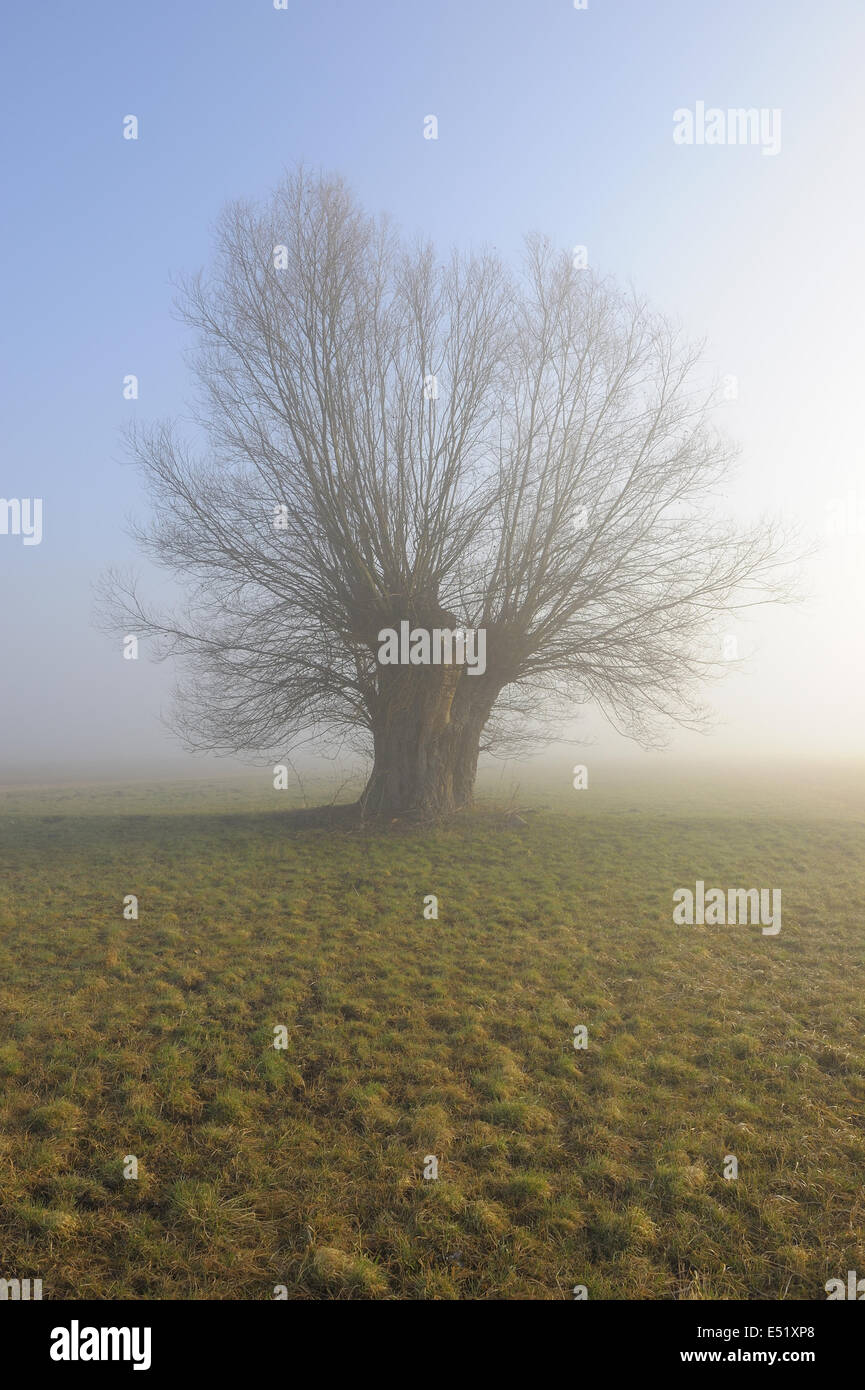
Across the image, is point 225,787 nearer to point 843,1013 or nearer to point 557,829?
point 557,829

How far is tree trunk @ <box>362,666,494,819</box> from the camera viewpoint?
1806 centimetres

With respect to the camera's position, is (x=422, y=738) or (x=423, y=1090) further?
(x=422, y=738)

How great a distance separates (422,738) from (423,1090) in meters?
12.7

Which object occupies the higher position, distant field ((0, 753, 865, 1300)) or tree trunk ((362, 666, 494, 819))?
tree trunk ((362, 666, 494, 819))

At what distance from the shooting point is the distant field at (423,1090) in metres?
4.18

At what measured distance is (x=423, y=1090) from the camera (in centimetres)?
595

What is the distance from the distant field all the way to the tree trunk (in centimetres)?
580

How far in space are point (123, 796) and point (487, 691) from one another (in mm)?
17099

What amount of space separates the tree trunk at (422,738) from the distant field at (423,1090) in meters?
5.80

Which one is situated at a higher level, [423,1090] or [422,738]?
[422,738]

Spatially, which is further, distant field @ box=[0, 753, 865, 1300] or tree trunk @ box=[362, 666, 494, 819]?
tree trunk @ box=[362, 666, 494, 819]

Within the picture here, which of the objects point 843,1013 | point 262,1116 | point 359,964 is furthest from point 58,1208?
point 843,1013

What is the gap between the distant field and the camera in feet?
13.7
